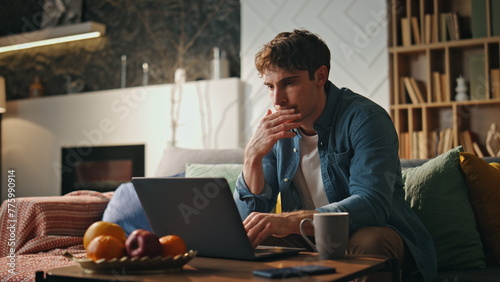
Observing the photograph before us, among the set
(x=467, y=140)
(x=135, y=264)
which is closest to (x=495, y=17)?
(x=467, y=140)

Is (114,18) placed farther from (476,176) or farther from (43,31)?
(476,176)

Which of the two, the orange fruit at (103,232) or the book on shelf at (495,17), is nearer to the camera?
the orange fruit at (103,232)

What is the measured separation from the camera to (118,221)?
8.04 feet

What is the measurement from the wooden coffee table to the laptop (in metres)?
0.03

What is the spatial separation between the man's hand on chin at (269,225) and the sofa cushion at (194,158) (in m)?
1.14

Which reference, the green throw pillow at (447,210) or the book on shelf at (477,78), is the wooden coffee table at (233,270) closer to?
the green throw pillow at (447,210)

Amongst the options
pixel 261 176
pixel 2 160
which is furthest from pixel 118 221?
pixel 2 160

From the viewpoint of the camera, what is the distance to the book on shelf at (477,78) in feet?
12.2

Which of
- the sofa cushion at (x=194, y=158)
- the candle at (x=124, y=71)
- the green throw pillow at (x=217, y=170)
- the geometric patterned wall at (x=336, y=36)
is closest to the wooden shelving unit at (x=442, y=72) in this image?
the geometric patterned wall at (x=336, y=36)

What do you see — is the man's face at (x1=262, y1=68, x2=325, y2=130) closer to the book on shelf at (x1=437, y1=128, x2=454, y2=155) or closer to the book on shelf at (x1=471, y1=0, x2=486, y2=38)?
the book on shelf at (x1=437, y1=128, x2=454, y2=155)

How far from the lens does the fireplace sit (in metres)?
4.82

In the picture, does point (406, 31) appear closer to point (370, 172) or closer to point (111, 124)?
point (111, 124)

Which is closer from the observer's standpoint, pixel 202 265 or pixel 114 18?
pixel 202 265

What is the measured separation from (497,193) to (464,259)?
0.24 metres
